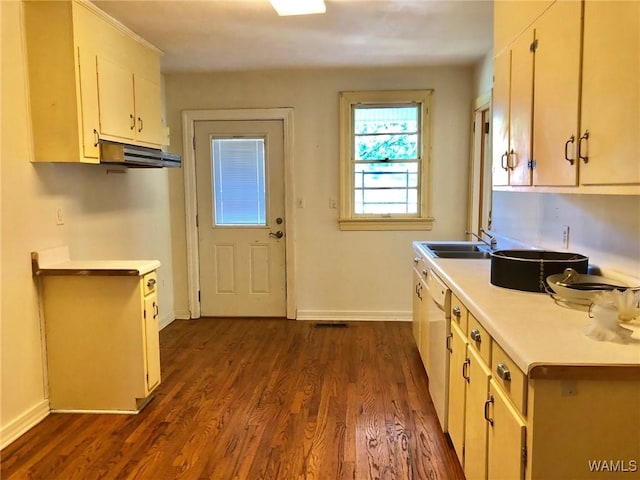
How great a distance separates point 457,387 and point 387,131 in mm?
2893

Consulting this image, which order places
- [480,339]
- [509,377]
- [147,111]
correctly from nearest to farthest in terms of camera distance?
[509,377] < [480,339] < [147,111]

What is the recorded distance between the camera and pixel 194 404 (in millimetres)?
2873

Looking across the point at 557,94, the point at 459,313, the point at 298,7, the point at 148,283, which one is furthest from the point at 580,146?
the point at 148,283

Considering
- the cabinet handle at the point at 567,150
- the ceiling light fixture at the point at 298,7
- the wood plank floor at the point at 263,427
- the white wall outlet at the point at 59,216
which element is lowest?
the wood plank floor at the point at 263,427

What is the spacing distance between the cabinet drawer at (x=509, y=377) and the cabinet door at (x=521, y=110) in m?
0.97

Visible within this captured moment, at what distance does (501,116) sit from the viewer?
2.53 m

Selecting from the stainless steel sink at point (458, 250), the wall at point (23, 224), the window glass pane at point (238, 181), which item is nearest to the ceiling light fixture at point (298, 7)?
the wall at point (23, 224)

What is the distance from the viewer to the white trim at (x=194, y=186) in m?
4.48

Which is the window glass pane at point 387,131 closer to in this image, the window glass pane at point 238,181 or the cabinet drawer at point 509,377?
the window glass pane at point 238,181

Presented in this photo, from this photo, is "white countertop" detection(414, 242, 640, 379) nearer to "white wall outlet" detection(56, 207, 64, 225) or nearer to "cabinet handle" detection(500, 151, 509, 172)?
"cabinet handle" detection(500, 151, 509, 172)

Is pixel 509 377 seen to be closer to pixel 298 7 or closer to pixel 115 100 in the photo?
pixel 298 7

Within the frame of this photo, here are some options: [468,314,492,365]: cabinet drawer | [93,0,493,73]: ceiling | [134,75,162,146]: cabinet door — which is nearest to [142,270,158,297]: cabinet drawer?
[134,75,162,146]: cabinet door

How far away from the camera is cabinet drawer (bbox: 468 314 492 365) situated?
164 centimetres

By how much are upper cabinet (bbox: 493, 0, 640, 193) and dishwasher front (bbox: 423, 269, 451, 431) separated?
0.68m
